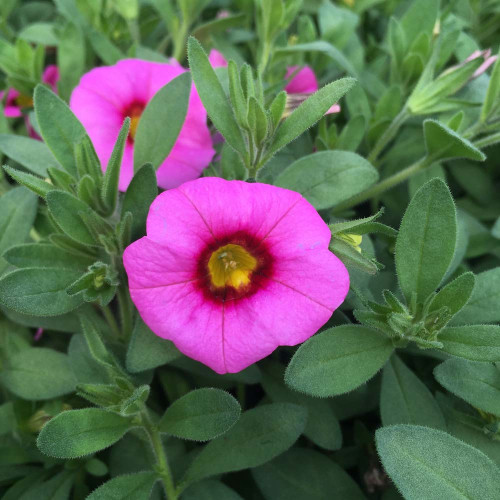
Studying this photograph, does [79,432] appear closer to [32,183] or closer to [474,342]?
[32,183]

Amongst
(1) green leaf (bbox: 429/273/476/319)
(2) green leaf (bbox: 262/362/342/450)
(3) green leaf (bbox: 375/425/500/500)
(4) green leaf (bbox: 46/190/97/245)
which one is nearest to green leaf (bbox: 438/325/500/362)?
(1) green leaf (bbox: 429/273/476/319)

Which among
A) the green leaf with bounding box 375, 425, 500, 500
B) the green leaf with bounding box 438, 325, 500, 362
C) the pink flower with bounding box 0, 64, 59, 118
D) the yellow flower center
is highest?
the pink flower with bounding box 0, 64, 59, 118

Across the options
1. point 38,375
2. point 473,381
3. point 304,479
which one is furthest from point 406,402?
point 38,375

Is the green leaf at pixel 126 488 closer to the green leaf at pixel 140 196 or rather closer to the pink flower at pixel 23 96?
the green leaf at pixel 140 196

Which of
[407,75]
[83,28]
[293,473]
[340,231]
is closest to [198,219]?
[340,231]

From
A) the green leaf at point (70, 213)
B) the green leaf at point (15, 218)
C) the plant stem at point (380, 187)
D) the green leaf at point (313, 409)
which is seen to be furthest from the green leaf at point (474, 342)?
the green leaf at point (15, 218)

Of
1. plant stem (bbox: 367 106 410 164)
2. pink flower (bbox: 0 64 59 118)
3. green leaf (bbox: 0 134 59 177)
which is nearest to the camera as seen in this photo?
green leaf (bbox: 0 134 59 177)

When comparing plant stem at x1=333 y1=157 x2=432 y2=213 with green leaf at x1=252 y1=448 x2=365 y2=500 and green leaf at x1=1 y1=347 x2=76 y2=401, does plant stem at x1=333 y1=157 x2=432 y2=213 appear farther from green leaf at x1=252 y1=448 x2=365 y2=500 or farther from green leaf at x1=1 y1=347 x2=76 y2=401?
green leaf at x1=1 y1=347 x2=76 y2=401

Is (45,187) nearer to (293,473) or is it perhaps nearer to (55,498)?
(55,498)
